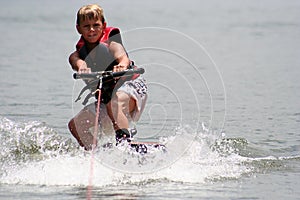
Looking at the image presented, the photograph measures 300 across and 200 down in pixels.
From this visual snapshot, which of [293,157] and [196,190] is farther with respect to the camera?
[293,157]

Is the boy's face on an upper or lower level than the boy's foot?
upper

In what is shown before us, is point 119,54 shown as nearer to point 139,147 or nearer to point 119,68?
point 119,68

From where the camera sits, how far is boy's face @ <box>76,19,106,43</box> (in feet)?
25.7

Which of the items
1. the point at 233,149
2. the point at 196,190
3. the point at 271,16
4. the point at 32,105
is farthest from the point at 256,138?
the point at 271,16

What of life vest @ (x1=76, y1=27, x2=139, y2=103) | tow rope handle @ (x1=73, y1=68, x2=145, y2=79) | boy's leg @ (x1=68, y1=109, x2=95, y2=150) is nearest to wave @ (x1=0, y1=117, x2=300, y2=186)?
boy's leg @ (x1=68, y1=109, x2=95, y2=150)

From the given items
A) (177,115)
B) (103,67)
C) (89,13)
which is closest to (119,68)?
(103,67)

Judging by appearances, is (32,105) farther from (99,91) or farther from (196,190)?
(196,190)

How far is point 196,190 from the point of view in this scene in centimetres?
690

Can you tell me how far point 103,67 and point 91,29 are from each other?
16.8 inches

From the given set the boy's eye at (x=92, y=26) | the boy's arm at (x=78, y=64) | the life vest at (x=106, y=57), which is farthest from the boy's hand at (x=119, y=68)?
the boy's eye at (x=92, y=26)

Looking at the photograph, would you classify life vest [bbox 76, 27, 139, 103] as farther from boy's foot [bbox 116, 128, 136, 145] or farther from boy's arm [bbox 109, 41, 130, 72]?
boy's foot [bbox 116, 128, 136, 145]

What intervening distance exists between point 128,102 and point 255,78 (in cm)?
741

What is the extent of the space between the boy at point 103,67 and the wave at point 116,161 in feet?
0.89

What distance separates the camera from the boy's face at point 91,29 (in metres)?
7.84
